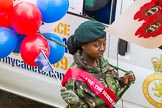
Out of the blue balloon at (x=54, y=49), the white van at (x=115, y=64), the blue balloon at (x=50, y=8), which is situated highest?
the blue balloon at (x=50, y=8)

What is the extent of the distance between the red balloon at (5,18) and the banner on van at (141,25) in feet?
2.80

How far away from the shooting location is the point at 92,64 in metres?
3.65

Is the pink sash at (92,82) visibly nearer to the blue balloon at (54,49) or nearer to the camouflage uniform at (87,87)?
the camouflage uniform at (87,87)

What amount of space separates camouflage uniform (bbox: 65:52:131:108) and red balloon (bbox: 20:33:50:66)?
0.84ft

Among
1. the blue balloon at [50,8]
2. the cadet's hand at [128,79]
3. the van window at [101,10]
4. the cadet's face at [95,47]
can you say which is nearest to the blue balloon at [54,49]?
the blue balloon at [50,8]

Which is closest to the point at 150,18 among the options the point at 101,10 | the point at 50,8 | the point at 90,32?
the point at 90,32

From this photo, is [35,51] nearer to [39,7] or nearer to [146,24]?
[39,7]

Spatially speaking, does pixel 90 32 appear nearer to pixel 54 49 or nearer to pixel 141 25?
pixel 141 25

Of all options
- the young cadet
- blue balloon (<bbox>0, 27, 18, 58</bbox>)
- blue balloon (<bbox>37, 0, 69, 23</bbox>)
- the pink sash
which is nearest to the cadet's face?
the young cadet

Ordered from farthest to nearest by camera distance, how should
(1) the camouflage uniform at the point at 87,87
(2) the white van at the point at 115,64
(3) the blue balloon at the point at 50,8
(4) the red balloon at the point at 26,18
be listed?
1. (2) the white van at the point at 115,64
2. (3) the blue balloon at the point at 50,8
3. (4) the red balloon at the point at 26,18
4. (1) the camouflage uniform at the point at 87,87

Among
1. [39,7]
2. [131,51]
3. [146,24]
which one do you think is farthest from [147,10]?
[131,51]

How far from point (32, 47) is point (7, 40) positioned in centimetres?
17

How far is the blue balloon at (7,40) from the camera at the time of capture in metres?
3.73

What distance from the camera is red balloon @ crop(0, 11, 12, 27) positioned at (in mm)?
3795
